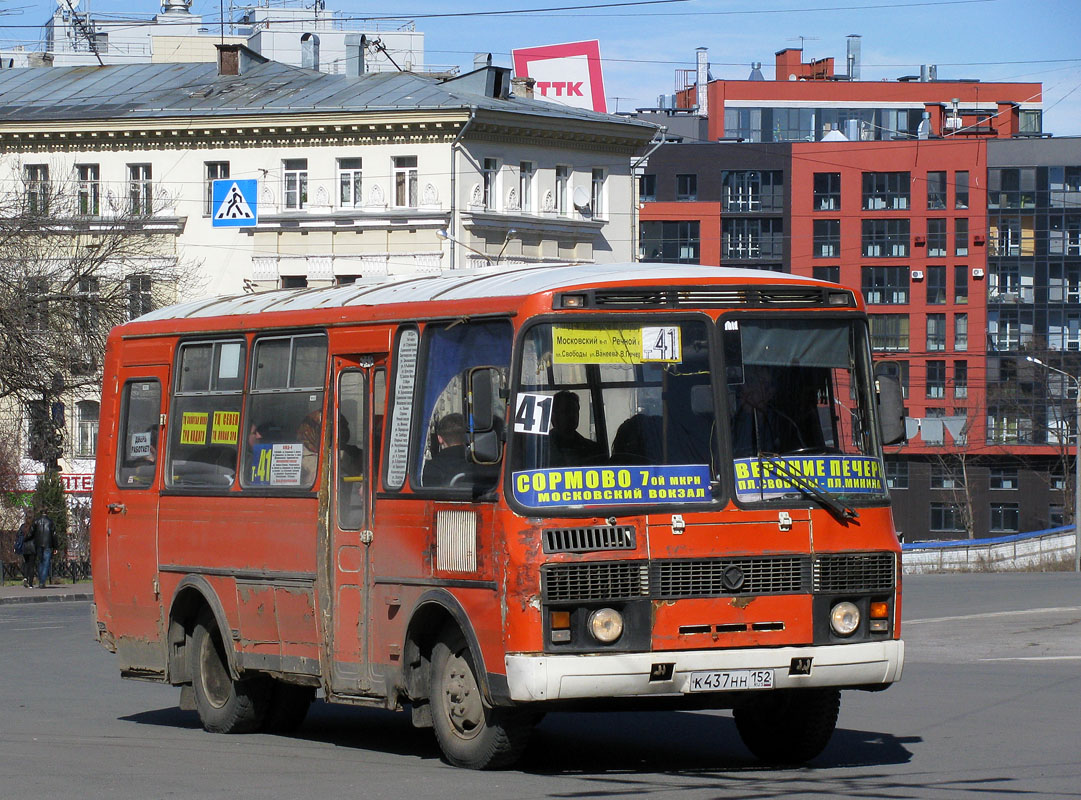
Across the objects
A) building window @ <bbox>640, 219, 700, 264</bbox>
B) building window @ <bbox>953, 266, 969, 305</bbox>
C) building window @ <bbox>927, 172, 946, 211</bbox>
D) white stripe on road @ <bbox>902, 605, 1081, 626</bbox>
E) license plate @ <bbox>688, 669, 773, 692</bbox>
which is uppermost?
building window @ <bbox>927, 172, 946, 211</bbox>

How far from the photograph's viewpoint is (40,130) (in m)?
63.5

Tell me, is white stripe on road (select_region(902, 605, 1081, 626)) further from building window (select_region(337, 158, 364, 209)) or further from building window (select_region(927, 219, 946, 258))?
building window (select_region(927, 219, 946, 258))

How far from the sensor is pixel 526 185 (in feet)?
209

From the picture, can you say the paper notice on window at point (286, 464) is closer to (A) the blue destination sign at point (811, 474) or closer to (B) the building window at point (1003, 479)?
(A) the blue destination sign at point (811, 474)

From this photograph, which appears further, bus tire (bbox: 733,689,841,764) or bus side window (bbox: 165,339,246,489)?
bus side window (bbox: 165,339,246,489)

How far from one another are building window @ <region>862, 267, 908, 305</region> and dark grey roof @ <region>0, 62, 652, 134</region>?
115 feet

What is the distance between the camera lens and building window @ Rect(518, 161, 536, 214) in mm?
63438

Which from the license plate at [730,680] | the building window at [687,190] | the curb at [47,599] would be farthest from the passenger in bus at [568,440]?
the building window at [687,190]

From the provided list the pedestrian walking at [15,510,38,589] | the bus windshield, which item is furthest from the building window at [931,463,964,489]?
the bus windshield

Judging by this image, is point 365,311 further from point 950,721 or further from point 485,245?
point 485,245

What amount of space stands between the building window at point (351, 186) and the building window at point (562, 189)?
691 cm

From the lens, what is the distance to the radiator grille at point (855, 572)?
10.4 metres

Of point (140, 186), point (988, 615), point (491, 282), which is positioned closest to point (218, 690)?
point (491, 282)

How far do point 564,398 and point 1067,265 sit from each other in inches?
3696
